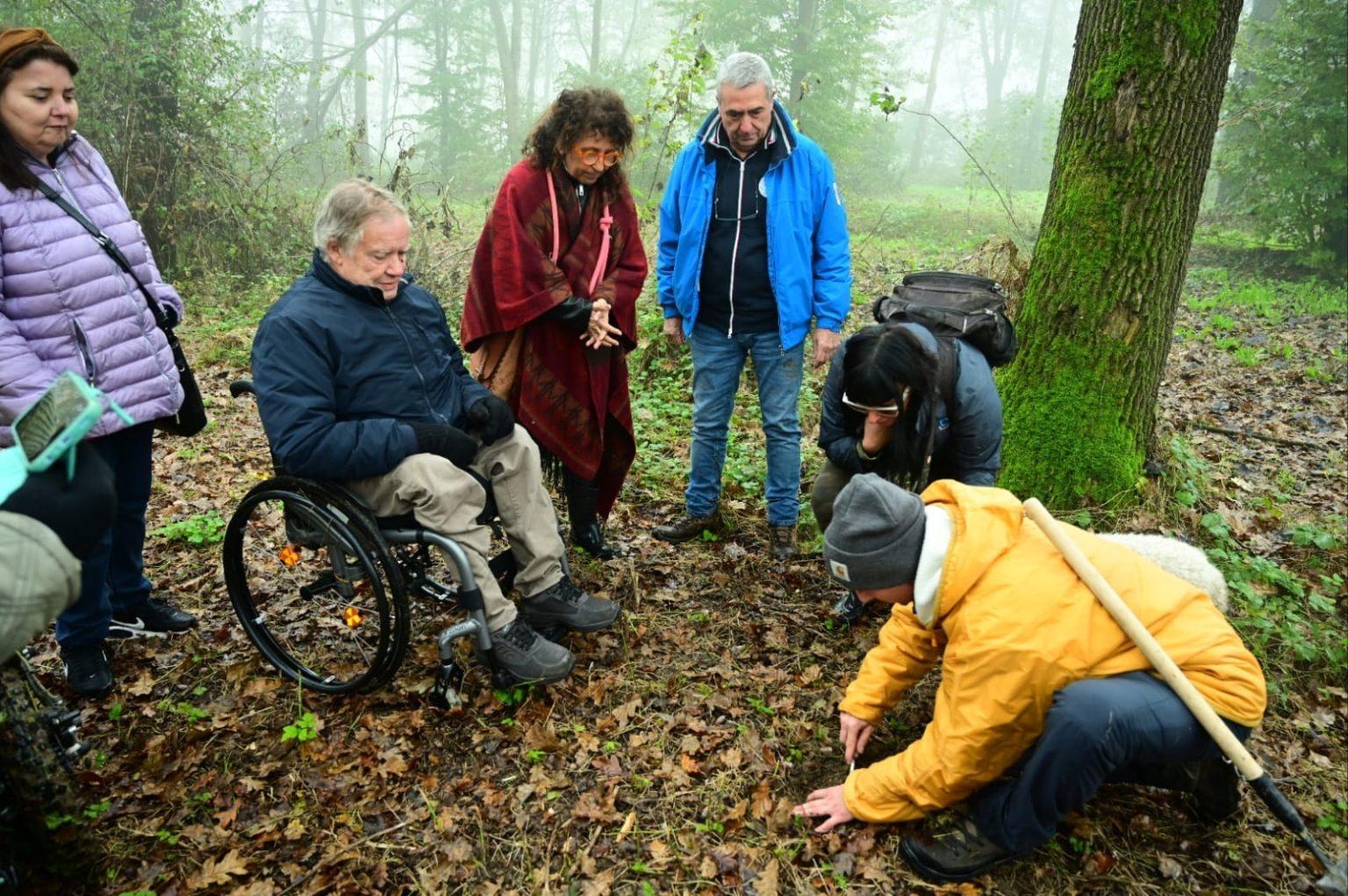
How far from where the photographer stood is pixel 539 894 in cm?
223

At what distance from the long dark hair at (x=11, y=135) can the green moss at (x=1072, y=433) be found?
3.94 meters

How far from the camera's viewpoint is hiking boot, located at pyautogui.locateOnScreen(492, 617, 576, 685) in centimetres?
279

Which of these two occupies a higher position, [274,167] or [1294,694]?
[274,167]

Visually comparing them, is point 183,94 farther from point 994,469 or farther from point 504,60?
point 504,60

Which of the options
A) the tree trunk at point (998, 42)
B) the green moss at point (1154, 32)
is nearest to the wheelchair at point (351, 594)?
the green moss at point (1154, 32)

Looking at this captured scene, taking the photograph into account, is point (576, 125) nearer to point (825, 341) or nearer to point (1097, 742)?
point (825, 341)

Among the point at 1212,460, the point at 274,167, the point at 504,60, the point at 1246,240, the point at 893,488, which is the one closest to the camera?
the point at 893,488

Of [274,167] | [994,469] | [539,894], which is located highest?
[274,167]

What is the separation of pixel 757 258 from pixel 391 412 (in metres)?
1.75

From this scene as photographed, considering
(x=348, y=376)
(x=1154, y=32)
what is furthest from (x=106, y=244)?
(x=1154, y=32)

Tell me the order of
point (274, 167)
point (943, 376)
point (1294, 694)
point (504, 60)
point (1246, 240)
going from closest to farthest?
point (943, 376) < point (1294, 694) < point (274, 167) < point (1246, 240) < point (504, 60)

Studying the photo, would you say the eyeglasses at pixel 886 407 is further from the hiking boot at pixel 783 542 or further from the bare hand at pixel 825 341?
the hiking boot at pixel 783 542

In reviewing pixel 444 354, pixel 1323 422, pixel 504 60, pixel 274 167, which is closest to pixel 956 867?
pixel 444 354

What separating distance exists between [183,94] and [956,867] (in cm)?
917
